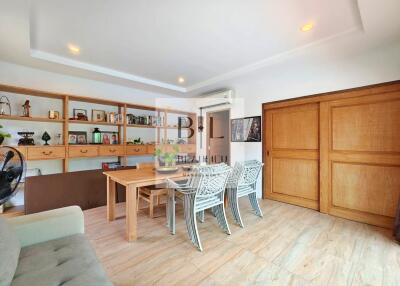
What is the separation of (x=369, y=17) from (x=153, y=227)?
3.16 metres

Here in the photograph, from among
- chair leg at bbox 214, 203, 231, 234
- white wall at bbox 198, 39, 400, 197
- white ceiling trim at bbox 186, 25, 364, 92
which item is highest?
white ceiling trim at bbox 186, 25, 364, 92

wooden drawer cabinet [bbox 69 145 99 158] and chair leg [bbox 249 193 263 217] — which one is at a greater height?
wooden drawer cabinet [bbox 69 145 99 158]

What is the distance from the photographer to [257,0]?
1.66m

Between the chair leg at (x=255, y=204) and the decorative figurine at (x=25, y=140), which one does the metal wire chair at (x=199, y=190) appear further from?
the decorative figurine at (x=25, y=140)

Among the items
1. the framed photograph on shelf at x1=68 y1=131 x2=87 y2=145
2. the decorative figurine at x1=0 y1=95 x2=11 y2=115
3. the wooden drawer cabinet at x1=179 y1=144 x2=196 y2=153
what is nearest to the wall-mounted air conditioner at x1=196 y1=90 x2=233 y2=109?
the wooden drawer cabinet at x1=179 y1=144 x2=196 y2=153

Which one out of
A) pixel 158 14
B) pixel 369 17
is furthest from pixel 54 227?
pixel 369 17

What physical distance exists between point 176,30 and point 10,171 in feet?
6.42

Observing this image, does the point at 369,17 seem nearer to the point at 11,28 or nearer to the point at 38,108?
the point at 11,28

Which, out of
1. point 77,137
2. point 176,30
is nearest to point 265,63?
point 176,30

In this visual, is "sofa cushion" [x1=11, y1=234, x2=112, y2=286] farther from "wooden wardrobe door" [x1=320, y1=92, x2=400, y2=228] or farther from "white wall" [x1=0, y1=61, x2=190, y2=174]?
"wooden wardrobe door" [x1=320, y1=92, x2=400, y2=228]

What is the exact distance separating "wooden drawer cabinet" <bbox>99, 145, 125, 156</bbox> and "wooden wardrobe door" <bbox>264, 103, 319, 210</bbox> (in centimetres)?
282

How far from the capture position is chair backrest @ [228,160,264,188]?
2506mm

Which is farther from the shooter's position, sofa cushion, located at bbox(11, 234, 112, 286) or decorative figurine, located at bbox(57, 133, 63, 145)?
decorative figurine, located at bbox(57, 133, 63, 145)

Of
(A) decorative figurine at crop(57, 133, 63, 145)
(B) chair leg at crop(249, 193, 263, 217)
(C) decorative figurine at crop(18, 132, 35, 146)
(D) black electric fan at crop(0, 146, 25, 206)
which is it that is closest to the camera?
(D) black electric fan at crop(0, 146, 25, 206)
